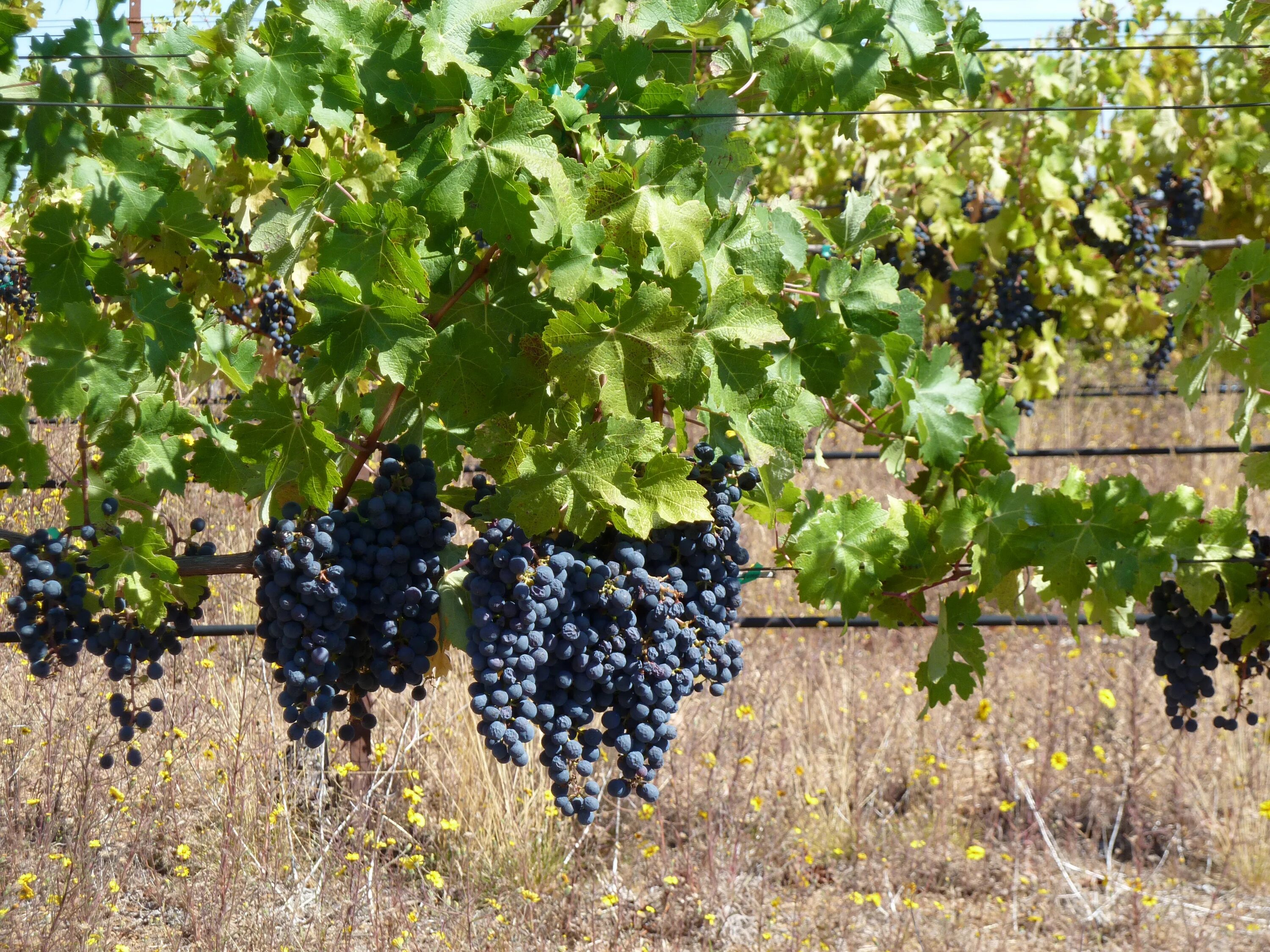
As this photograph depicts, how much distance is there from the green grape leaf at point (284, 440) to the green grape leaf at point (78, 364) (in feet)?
0.79

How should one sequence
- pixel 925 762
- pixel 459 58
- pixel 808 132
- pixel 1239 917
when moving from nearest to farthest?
pixel 459 58 < pixel 1239 917 < pixel 925 762 < pixel 808 132

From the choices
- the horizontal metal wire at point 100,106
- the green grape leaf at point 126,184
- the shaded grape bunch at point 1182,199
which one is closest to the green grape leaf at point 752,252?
the horizontal metal wire at point 100,106

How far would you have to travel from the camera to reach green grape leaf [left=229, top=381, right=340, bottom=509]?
1.56 metres

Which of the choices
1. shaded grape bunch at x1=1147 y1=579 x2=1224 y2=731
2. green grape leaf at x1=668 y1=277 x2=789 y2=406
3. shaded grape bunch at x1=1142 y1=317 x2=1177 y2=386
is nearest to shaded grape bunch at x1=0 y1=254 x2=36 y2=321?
green grape leaf at x1=668 y1=277 x2=789 y2=406

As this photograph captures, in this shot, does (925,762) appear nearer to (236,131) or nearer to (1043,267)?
(1043,267)

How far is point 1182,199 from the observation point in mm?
5363

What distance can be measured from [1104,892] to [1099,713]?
0.98 m

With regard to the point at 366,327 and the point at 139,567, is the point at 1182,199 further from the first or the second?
the point at 139,567

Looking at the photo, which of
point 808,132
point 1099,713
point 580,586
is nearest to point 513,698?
point 580,586

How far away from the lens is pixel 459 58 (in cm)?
150

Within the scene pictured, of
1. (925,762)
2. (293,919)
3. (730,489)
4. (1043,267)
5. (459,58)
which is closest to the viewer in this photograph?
(459,58)

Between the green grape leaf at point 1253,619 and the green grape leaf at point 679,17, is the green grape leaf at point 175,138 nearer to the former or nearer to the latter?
the green grape leaf at point 679,17

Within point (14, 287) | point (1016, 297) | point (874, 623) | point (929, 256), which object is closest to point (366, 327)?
point (874, 623)

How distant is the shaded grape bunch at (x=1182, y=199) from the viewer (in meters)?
5.36
